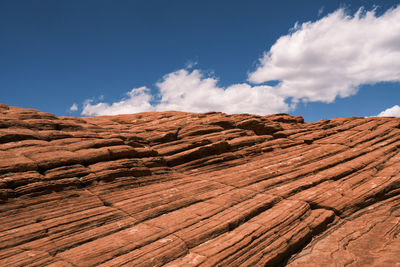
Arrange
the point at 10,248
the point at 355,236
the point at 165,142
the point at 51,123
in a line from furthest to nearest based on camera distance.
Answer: the point at 165,142 → the point at 51,123 → the point at 355,236 → the point at 10,248

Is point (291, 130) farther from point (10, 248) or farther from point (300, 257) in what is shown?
point (10, 248)

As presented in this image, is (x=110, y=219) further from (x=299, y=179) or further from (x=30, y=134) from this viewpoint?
(x=299, y=179)

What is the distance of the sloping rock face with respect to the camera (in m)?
13.4

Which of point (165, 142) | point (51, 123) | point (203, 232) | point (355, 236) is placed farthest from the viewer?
point (165, 142)

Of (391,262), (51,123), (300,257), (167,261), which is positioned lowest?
(391,262)

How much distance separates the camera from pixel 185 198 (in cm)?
1864

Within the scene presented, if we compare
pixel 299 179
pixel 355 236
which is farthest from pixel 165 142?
pixel 355 236

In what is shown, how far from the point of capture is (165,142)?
29156mm

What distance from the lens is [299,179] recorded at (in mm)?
22828

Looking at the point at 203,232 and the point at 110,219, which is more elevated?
the point at 110,219

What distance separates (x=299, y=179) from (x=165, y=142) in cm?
1431

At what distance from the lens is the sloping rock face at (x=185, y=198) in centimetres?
1335

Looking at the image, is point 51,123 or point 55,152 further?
point 51,123

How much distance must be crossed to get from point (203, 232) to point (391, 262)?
9.59 metres
